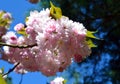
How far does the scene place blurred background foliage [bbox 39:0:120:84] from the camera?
6.87 meters

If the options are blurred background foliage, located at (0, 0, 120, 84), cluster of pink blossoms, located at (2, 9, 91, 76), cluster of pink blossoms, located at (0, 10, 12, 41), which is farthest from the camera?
blurred background foliage, located at (0, 0, 120, 84)

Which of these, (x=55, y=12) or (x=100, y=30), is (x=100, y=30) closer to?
(x=100, y=30)

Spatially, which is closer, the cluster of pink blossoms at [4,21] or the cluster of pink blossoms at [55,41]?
the cluster of pink blossoms at [55,41]

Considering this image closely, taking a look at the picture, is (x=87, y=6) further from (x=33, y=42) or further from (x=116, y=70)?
(x=33, y=42)

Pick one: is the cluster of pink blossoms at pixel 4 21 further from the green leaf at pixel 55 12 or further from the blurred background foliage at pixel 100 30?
the blurred background foliage at pixel 100 30

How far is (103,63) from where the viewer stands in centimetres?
782

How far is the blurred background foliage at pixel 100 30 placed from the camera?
687 cm

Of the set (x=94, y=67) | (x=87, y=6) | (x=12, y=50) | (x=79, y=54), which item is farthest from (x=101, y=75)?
(x=79, y=54)

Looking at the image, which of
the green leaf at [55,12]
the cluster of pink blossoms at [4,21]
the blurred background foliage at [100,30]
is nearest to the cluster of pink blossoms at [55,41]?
the green leaf at [55,12]

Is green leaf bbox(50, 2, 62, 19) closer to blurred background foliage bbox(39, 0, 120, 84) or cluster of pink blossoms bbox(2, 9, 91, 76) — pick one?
cluster of pink blossoms bbox(2, 9, 91, 76)

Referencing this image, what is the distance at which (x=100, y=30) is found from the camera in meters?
7.32

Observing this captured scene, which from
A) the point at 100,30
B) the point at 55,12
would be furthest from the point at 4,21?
the point at 100,30

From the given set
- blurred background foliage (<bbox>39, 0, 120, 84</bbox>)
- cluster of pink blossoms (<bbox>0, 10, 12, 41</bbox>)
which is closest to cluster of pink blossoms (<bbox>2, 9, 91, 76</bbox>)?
cluster of pink blossoms (<bbox>0, 10, 12, 41</bbox>)

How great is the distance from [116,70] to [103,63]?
46cm
